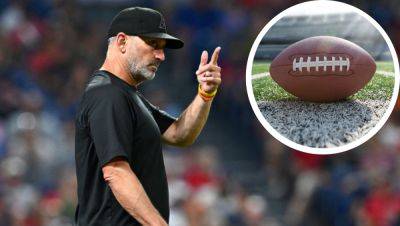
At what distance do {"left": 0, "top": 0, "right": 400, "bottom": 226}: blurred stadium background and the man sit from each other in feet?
16.8

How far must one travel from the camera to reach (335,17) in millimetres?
4453

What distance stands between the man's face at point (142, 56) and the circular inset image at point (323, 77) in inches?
20.6

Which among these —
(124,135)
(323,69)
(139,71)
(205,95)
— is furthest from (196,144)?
(124,135)

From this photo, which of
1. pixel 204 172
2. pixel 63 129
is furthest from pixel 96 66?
pixel 204 172

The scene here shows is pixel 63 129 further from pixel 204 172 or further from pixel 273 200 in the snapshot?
pixel 273 200

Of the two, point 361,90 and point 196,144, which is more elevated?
point 361,90

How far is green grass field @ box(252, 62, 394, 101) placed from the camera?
439 cm

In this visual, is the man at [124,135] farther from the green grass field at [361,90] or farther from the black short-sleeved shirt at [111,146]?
the green grass field at [361,90]

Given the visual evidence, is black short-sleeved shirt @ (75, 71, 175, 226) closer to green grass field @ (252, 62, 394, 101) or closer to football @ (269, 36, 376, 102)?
green grass field @ (252, 62, 394, 101)

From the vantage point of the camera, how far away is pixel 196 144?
36.7ft

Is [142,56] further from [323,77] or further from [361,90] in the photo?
[361,90]

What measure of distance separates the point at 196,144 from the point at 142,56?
7.03m

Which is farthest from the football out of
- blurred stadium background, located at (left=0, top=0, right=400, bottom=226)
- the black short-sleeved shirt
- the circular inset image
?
blurred stadium background, located at (left=0, top=0, right=400, bottom=226)

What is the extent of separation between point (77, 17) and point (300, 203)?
13.8 feet
